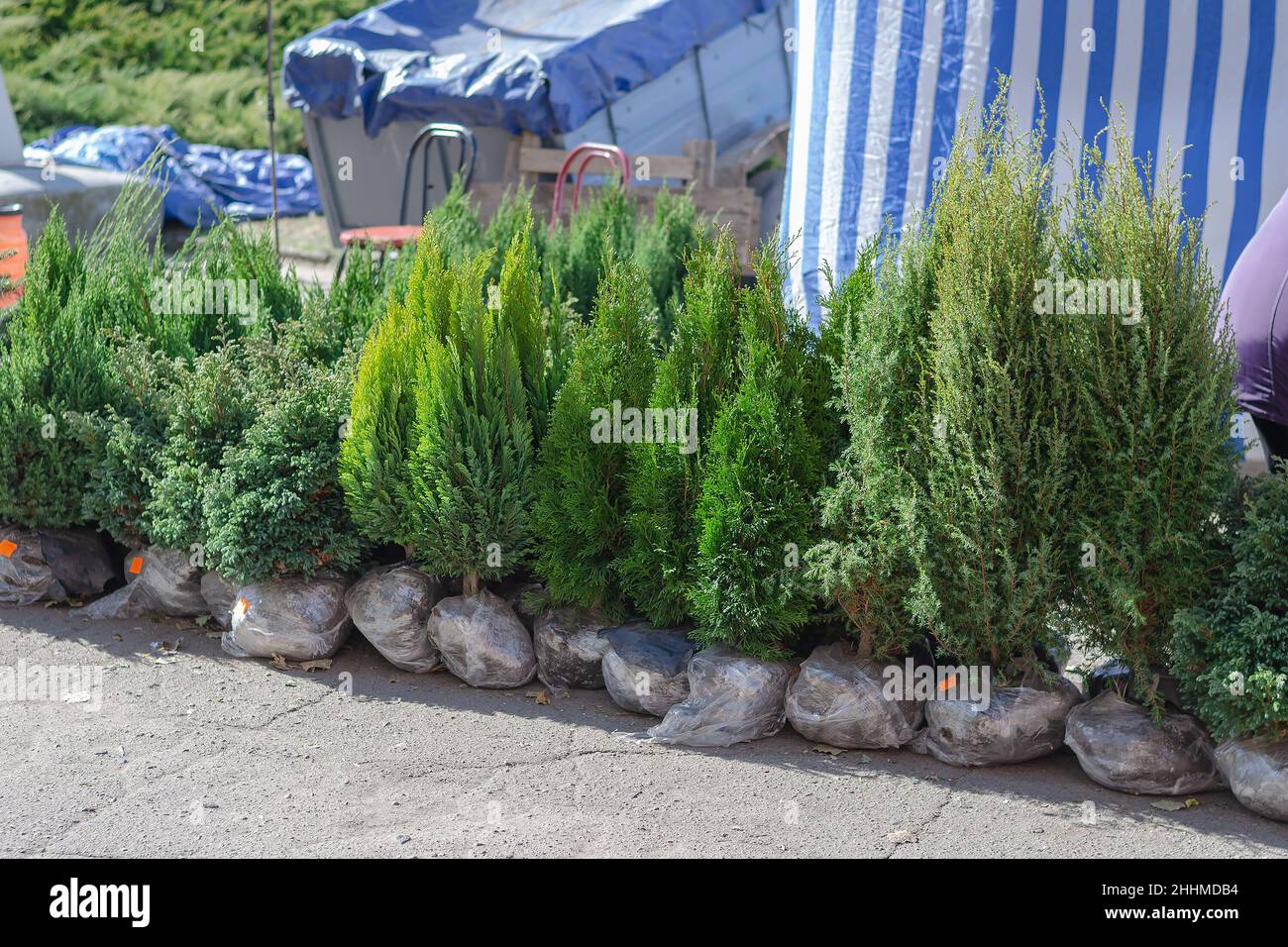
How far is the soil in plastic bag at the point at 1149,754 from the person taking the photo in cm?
400

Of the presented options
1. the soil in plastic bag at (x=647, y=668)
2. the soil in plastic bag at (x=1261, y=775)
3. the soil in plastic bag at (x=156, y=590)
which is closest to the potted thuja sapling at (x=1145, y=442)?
the soil in plastic bag at (x=1261, y=775)

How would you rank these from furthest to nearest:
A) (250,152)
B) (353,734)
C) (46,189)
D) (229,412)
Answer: (250,152), (46,189), (229,412), (353,734)

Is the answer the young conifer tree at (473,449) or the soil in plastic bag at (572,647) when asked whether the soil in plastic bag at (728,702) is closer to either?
the soil in plastic bag at (572,647)

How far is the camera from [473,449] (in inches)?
185

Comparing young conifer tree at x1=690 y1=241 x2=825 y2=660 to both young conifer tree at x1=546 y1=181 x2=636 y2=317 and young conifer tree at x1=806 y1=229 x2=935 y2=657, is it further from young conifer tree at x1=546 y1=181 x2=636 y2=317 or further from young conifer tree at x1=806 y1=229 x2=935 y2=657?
young conifer tree at x1=546 y1=181 x2=636 y2=317

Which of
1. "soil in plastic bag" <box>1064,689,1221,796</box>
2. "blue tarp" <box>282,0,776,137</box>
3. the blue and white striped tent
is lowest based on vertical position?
"soil in plastic bag" <box>1064,689,1221,796</box>

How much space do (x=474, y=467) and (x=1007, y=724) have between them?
194 centimetres

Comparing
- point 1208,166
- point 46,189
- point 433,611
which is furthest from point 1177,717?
point 46,189

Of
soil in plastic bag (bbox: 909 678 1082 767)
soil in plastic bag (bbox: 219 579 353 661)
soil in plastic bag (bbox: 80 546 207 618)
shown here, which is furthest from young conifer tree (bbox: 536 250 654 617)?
soil in plastic bag (bbox: 80 546 207 618)

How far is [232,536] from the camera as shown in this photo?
4.89 metres

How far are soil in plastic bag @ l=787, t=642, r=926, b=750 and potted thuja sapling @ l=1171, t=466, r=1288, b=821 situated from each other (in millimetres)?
852

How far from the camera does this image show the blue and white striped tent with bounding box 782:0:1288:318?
6211 mm

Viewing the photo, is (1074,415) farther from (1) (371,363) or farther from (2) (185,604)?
(2) (185,604)

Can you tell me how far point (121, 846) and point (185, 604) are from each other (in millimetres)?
1759
